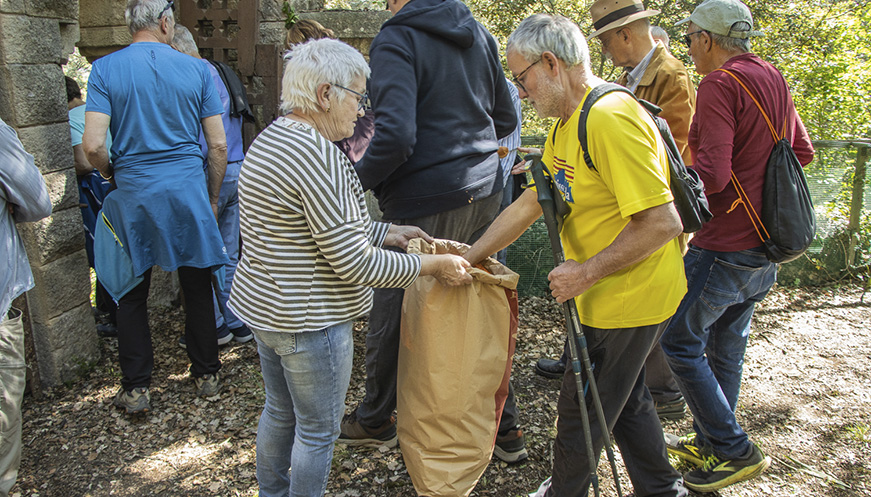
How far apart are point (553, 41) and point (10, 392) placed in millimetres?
2523

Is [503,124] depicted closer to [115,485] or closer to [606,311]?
[606,311]

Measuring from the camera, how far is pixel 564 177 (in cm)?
215

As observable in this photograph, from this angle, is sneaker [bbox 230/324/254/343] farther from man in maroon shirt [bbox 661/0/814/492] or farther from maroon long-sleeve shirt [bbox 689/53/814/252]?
maroon long-sleeve shirt [bbox 689/53/814/252]

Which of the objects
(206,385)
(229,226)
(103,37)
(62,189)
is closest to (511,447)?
(206,385)

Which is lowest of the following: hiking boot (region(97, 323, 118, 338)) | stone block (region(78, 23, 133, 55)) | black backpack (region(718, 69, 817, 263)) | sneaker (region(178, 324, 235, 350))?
hiking boot (region(97, 323, 118, 338))

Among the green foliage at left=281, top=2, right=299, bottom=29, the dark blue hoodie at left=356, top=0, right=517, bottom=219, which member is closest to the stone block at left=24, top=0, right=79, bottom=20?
the green foliage at left=281, top=2, right=299, bottom=29

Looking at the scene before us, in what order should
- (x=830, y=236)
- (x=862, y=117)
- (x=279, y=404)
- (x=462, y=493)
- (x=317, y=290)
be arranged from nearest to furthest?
1. (x=317, y=290)
2. (x=279, y=404)
3. (x=462, y=493)
4. (x=830, y=236)
5. (x=862, y=117)

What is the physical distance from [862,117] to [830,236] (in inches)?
62.3

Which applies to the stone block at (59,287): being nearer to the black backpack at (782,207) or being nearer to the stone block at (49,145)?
the stone block at (49,145)

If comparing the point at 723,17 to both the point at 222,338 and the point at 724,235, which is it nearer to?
the point at 724,235

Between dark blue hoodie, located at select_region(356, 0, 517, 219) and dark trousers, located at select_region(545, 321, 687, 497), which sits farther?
dark blue hoodie, located at select_region(356, 0, 517, 219)

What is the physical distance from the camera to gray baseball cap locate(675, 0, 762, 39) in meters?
2.64

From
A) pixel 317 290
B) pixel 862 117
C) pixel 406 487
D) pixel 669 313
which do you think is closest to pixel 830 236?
pixel 862 117

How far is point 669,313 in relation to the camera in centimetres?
215
